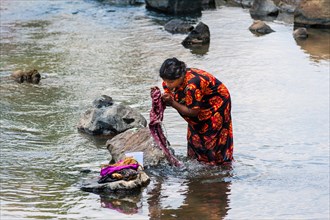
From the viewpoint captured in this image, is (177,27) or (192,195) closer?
(192,195)

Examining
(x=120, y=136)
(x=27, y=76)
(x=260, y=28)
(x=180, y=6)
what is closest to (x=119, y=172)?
(x=120, y=136)

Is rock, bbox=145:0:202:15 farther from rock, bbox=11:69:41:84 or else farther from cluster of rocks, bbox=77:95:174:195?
cluster of rocks, bbox=77:95:174:195

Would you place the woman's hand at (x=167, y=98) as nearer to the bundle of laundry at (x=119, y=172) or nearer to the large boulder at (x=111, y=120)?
the bundle of laundry at (x=119, y=172)

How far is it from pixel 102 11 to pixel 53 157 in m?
11.4

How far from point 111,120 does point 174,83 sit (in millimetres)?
2182

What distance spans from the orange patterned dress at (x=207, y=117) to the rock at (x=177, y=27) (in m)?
8.66

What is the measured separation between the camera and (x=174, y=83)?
24.4 ft

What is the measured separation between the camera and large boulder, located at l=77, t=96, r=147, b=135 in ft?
31.1

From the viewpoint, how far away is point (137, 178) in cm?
743

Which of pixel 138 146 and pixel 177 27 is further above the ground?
pixel 138 146

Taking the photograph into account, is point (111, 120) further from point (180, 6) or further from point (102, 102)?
point (180, 6)

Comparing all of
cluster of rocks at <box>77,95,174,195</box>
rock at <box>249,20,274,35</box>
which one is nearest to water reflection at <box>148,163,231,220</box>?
cluster of rocks at <box>77,95,174,195</box>

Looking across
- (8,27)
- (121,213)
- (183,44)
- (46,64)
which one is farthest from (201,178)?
(8,27)

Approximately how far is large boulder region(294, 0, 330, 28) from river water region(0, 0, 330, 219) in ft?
1.10
